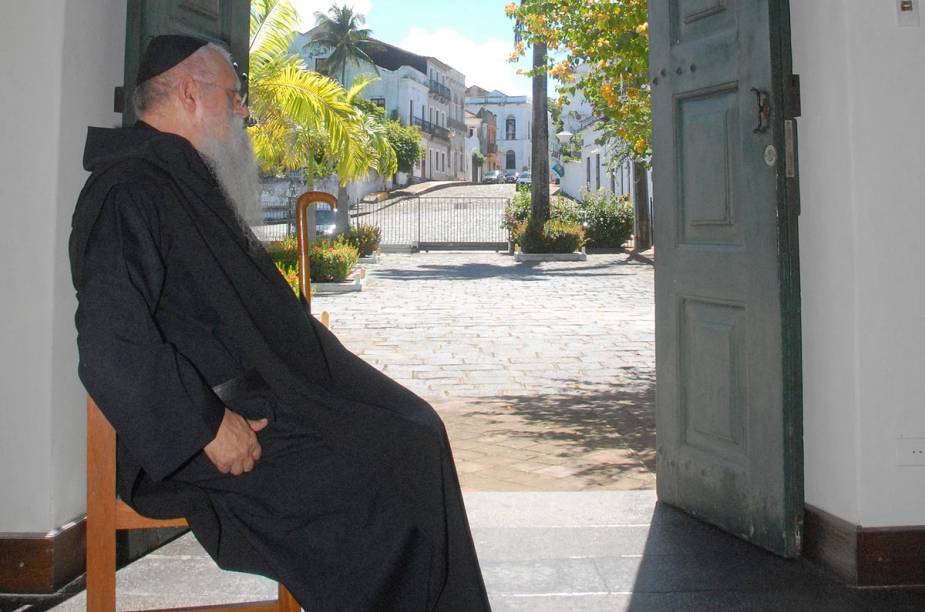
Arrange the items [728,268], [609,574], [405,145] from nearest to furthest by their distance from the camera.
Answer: [609,574] → [728,268] → [405,145]

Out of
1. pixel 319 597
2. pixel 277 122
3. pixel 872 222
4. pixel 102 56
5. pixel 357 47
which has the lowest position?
pixel 319 597

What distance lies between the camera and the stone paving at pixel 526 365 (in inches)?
209

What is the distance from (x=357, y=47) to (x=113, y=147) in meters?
57.4

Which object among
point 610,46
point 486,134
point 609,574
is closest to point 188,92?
point 609,574

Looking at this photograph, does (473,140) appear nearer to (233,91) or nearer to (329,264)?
(329,264)

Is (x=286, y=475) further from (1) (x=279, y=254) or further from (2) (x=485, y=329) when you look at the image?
(1) (x=279, y=254)

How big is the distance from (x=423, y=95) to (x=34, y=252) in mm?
66959

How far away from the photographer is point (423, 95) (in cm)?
6838

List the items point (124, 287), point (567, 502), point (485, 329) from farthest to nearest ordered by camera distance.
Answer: point (485, 329)
point (567, 502)
point (124, 287)

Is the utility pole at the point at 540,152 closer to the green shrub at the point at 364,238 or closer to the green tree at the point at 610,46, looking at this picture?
the green shrub at the point at 364,238

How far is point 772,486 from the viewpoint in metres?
3.45

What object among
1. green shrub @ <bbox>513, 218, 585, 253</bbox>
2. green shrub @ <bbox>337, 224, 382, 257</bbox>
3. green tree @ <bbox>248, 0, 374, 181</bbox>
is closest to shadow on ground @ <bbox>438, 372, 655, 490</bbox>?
green tree @ <bbox>248, 0, 374, 181</bbox>

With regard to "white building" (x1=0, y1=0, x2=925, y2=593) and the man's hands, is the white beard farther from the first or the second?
"white building" (x1=0, y1=0, x2=925, y2=593)

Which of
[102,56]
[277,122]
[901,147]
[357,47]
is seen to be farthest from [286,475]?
[357,47]
